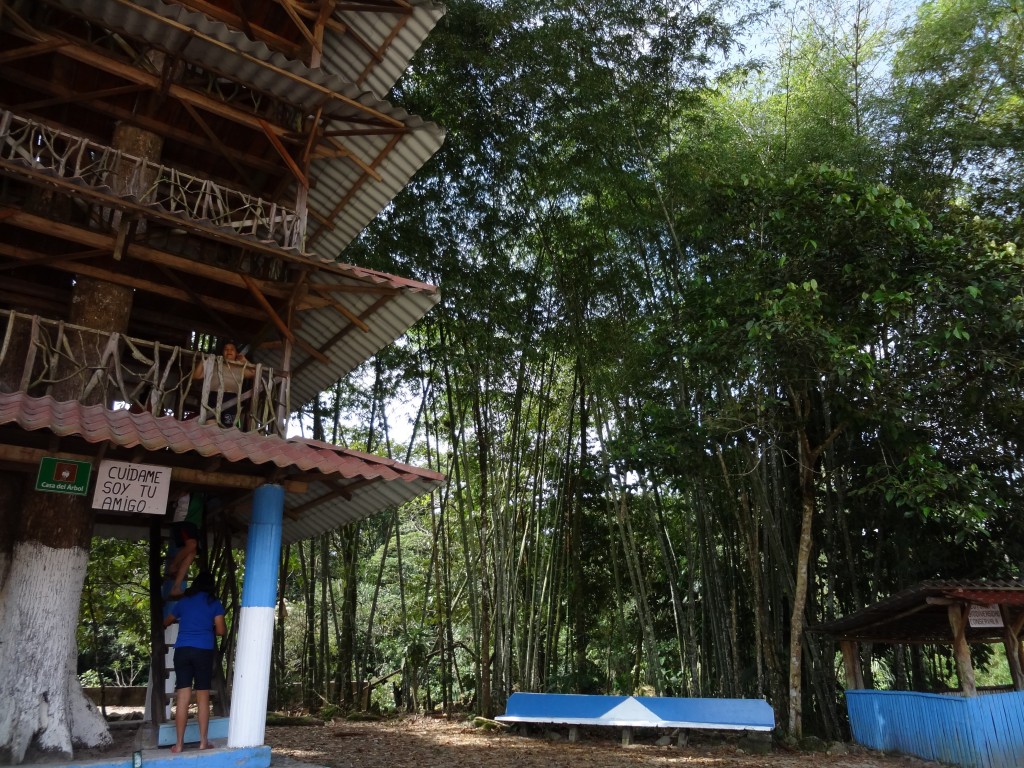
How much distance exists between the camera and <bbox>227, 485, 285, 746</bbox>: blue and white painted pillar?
4.37 m

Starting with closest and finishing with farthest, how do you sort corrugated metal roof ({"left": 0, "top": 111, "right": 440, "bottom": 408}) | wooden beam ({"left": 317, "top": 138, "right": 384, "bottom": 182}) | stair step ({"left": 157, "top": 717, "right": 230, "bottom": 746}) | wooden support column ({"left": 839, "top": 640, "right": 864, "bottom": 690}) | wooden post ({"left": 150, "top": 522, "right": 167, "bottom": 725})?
stair step ({"left": 157, "top": 717, "right": 230, "bottom": 746})
corrugated metal roof ({"left": 0, "top": 111, "right": 440, "bottom": 408})
wooden post ({"left": 150, "top": 522, "right": 167, "bottom": 725})
wooden beam ({"left": 317, "top": 138, "right": 384, "bottom": 182})
wooden support column ({"left": 839, "top": 640, "right": 864, "bottom": 690})

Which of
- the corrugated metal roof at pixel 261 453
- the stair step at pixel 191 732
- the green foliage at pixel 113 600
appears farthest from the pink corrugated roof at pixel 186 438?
the green foliage at pixel 113 600

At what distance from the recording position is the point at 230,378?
16.3ft

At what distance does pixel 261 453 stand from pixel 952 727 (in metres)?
5.80

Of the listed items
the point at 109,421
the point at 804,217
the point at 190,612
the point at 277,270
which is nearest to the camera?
the point at 109,421

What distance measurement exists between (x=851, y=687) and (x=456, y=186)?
22.4 feet

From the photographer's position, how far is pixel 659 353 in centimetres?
728

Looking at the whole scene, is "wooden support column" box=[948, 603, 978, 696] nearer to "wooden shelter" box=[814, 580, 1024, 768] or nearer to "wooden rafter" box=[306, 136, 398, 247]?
"wooden shelter" box=[814, 580, 1024, 768]

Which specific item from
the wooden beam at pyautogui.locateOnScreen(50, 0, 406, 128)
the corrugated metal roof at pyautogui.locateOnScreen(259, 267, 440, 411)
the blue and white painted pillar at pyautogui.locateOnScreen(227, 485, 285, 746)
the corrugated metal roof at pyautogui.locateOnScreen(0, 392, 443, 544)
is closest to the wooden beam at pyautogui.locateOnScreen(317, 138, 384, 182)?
the wooden beam at pyautogui.locateOnScreen(50, 0, 406, 128)

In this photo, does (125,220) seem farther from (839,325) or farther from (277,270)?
(839,325)

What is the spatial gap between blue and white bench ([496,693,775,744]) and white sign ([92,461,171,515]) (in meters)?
4.83

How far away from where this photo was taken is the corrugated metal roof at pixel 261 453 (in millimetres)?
3676

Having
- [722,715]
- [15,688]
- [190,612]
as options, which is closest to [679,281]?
[722,715]

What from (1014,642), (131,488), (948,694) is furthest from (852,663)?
(131,488)
